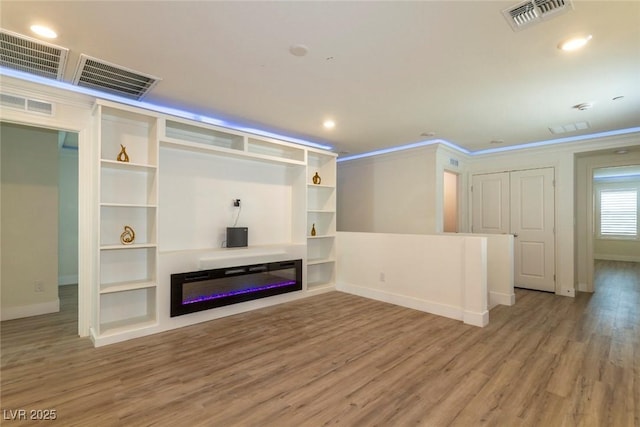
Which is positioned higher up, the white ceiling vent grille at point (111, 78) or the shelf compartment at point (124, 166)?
the white ceiling vent grille at point (111, 78)

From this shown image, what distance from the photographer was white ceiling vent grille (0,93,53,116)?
2.90 m

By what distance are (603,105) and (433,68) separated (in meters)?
2.56

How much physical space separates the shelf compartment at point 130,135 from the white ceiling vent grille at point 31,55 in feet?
1.94

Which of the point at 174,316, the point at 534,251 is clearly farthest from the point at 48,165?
the point at 534,251

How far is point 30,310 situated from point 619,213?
581 inches

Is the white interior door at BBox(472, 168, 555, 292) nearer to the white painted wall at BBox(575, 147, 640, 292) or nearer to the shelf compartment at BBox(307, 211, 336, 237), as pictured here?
the white painted wall at BBox(575, 147, 640, 292)

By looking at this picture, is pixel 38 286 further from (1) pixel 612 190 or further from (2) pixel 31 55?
(1) pixel 612 190

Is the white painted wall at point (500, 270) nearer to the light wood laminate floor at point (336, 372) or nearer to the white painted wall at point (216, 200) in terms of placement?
the light wood laminate floor at point (336, 372)

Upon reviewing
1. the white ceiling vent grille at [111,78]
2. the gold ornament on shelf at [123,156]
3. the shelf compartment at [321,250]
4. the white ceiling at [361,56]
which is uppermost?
the white ceiling vent grille at [111,78]

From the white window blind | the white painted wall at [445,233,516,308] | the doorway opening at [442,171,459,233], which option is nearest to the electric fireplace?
the white painted wall at [445,233,516,308]

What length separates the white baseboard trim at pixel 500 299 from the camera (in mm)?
4648

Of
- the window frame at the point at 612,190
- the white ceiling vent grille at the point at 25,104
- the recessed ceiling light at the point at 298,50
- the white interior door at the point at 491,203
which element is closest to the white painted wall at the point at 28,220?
the white ceiling vent grille at the point at 25,104

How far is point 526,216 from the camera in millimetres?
5680

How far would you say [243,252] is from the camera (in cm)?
418
